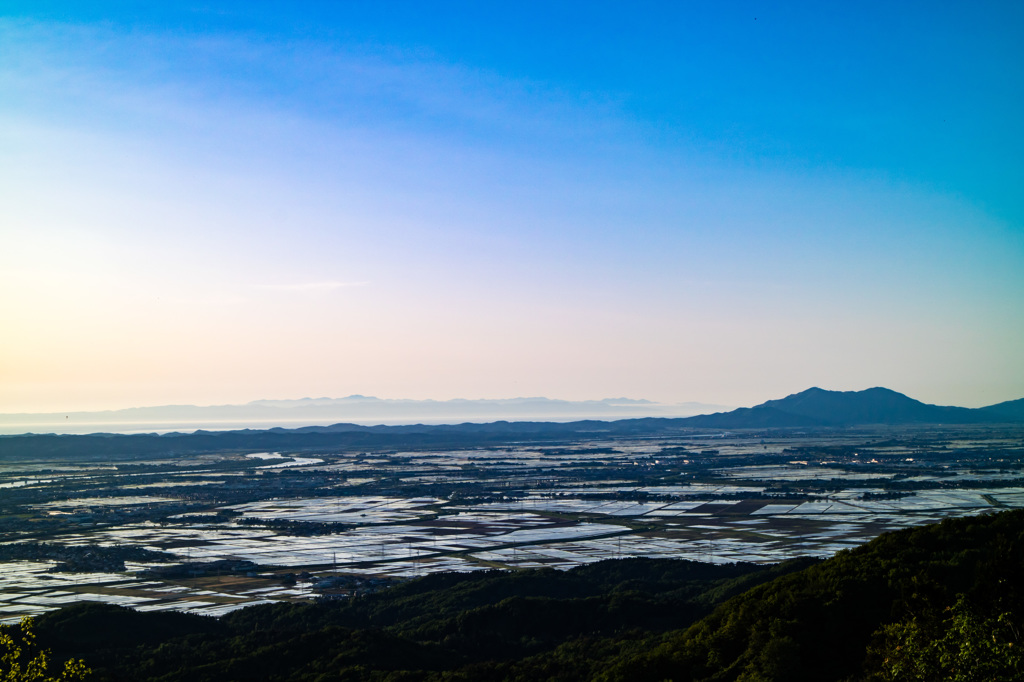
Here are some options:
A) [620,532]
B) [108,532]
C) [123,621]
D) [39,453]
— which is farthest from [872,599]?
[39,453]

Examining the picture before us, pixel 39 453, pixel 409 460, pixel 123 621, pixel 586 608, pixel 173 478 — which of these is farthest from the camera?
pixel 39 453

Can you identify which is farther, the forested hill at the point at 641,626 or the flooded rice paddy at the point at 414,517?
the flooded rice paddy at the point at 414,517

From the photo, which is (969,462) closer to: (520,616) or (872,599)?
(520,616)

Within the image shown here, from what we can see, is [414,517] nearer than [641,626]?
No

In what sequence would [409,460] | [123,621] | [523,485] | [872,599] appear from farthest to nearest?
[409,460] → [523,485] → [123,621] → [872,599]

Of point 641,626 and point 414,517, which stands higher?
point 641,626

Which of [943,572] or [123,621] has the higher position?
[943,572]

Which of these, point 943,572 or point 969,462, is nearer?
point 943,572

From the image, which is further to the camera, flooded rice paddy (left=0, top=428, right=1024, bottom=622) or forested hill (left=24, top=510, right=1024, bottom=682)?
flooded rice paddy (left=0, top=428, right=1024, bottom=622)
